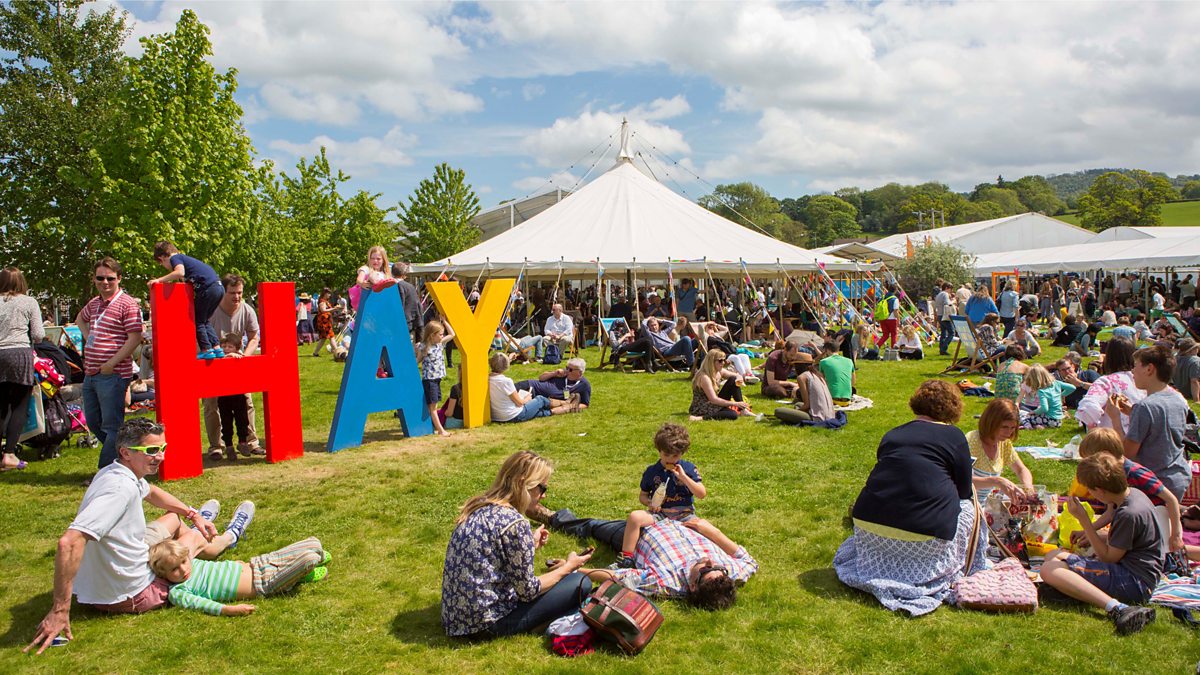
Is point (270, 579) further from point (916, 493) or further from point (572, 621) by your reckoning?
point (916, 493)

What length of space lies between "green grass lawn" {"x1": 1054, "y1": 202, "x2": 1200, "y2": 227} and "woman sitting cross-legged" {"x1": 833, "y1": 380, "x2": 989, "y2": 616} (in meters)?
78.1

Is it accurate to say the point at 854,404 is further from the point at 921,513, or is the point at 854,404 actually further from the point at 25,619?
the point at 25,619

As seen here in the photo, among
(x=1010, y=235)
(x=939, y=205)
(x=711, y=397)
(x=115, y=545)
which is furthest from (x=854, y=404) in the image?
(x=939, y=205)

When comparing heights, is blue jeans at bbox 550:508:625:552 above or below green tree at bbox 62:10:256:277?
below

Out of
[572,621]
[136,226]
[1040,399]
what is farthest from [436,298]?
[136,226]

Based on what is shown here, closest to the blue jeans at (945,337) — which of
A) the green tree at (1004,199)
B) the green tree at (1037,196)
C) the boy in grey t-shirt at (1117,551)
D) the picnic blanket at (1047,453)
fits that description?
the picnic blanket at (1047,453)

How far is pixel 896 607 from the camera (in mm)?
4234

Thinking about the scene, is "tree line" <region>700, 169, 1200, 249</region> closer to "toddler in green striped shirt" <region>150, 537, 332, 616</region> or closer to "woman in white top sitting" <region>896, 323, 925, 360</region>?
"woman in white top sitting" <region>896, 323, 925, 360</region>

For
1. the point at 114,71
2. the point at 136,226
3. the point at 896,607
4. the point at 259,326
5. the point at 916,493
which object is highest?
the point at 114,71

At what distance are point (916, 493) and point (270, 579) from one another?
11.9ft

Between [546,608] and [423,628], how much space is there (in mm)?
694

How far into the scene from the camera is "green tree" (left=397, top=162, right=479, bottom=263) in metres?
38.7

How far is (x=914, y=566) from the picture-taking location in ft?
14.2

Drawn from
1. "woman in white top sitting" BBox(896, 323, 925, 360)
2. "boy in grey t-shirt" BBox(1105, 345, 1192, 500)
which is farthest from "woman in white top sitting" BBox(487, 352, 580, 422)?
"woman in white top sitting" BBox(896, 323, 925, 360)
